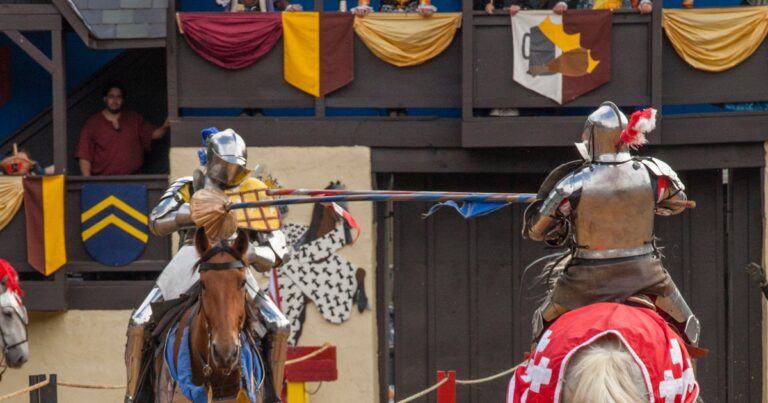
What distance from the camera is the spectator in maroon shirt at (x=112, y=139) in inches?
679

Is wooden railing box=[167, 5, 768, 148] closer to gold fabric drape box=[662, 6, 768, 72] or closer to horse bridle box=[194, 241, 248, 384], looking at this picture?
gold fabric drape box=[662, 6, 768, 72]

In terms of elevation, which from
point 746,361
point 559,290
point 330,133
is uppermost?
point 330,133

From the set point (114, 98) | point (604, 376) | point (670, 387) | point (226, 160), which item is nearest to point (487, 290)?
point (114, 98)

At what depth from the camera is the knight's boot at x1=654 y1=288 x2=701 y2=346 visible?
9.33 m

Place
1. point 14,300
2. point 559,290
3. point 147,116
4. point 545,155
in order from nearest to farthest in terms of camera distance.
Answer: point 559,290 → point 14,300 → point 545,155 → point 147,116

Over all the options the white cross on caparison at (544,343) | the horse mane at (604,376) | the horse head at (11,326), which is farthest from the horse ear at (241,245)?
the horse head at (11,326)

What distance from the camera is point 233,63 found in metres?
16.8

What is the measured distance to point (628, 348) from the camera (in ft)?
24.4

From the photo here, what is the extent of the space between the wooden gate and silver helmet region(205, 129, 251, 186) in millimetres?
6459

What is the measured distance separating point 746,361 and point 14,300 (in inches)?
307

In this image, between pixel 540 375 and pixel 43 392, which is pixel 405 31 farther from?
pixel 540 375

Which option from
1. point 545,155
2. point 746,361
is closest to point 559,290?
point 545,155

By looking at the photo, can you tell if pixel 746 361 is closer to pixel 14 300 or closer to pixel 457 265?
pixel 457 265

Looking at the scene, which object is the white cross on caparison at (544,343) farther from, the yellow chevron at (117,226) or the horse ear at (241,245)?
the yellow chevron at (117,226)
